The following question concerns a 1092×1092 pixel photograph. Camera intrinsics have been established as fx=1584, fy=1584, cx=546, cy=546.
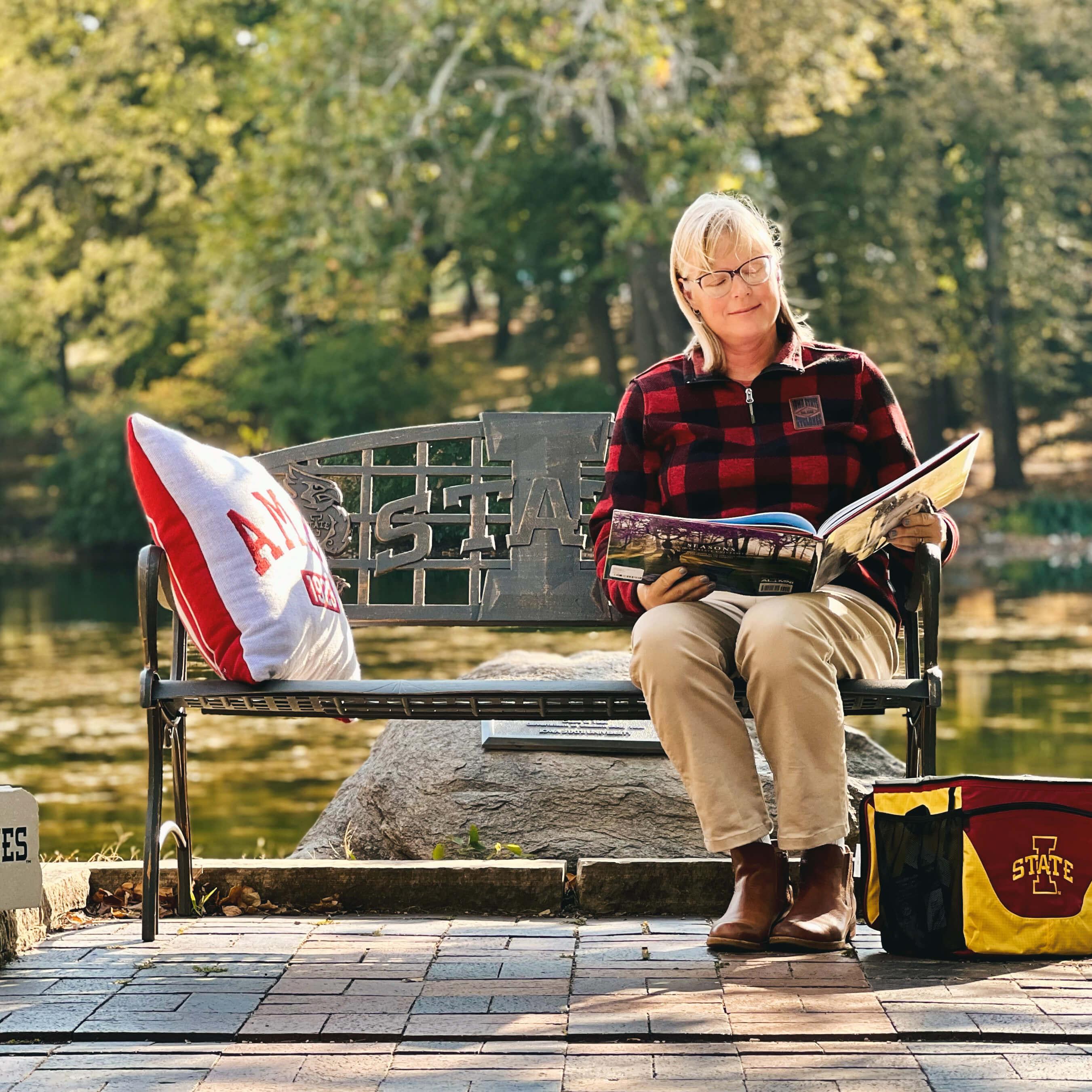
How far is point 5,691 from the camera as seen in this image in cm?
1133

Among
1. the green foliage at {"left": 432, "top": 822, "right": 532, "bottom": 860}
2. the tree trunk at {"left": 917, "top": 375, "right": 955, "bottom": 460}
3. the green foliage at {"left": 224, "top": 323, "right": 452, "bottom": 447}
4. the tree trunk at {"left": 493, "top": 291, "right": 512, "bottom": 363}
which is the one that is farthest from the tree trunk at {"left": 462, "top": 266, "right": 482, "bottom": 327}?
the green foliage at {"left": 432, "top": 822, "right": 532, "bottom": 860}

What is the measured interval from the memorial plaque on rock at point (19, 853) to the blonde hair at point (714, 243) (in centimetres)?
160

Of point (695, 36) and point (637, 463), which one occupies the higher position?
point (695, 36)

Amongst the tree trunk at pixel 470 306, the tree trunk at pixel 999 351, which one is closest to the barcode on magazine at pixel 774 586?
the tree trunk at pixel 999 351

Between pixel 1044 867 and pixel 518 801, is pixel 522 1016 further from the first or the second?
pixel 518 801

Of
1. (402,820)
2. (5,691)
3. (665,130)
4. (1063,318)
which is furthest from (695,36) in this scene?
(402,820)

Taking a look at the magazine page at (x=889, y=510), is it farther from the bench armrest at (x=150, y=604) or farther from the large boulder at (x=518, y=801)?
the bench armrest at (x=150, y=604)

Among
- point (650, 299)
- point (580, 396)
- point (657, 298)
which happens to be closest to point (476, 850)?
point (650, 299)

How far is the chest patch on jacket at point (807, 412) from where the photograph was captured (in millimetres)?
3289

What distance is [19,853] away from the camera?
9.67 ft

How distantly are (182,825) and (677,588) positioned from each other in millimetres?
1235

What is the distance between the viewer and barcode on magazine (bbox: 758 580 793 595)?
2.98m

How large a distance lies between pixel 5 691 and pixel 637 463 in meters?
9.01

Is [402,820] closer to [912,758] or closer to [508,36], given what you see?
[912,758]
